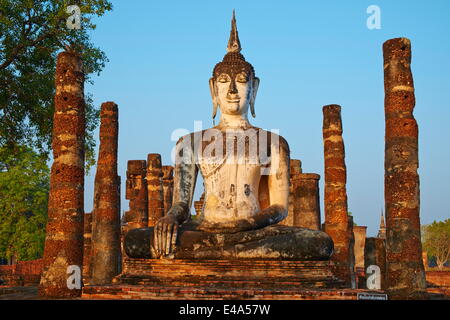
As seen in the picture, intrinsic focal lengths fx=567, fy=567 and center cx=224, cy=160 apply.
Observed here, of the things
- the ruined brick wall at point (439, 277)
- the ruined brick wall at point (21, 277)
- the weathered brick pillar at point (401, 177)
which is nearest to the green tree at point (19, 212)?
the ruined brick wall at point (21, 277)

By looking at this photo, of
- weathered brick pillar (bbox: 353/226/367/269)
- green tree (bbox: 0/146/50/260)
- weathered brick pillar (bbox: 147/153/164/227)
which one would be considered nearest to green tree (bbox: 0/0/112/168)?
weathered brick pillar (bbox: 147/153/164/227)

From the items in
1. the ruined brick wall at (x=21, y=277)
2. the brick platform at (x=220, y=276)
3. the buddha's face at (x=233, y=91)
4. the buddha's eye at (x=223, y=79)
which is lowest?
the ruined brick wall at (x=21, y=277)

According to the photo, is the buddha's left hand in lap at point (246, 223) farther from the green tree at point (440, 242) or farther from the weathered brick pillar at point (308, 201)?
the green tree at point (440, 242)

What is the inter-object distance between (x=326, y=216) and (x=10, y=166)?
2040cm

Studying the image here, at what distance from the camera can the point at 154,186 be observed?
21.1 m

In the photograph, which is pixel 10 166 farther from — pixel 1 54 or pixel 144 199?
pixel 1 54

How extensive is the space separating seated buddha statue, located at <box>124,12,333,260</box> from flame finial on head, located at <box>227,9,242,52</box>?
0.01m

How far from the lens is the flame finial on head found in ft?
26.4

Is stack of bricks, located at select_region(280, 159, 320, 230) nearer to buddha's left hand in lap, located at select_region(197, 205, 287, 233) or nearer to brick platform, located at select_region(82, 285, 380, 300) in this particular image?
buddha's left hand in lap, located at select_region(197, 205, 287, 233)

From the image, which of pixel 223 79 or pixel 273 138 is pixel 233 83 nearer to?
pixel 223 79

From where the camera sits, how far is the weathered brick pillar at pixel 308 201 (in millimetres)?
16453

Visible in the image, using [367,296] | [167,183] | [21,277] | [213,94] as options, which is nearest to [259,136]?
[213,94]

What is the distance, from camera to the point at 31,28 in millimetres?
13898

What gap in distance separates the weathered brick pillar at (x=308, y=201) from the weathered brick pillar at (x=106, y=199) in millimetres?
5352
